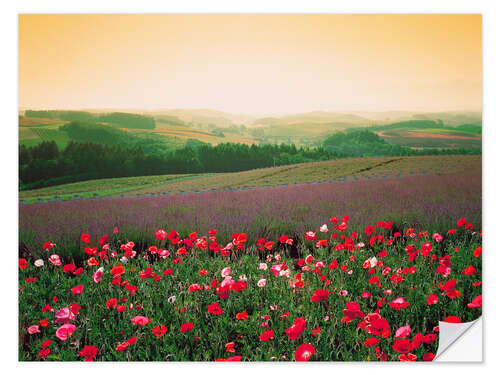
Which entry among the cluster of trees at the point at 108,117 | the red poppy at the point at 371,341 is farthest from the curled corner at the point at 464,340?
Answer: the cluster of trees at the point at 108,117

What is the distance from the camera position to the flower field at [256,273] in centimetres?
211

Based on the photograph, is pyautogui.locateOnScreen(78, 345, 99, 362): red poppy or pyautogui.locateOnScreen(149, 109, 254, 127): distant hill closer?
pyautogui.locateOnScreen(78, 345, 99, 362): red poppy

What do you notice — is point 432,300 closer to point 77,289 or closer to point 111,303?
point 111,303

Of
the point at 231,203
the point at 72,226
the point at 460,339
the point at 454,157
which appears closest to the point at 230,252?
the point at 231,203

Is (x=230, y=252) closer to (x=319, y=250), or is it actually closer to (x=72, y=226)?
(x=319, y=250)

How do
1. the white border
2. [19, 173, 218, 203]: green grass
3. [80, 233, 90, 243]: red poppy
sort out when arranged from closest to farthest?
[80, 233, 90, 243]: red poppy < the white border < [19, 173, 218, 203]: green grass

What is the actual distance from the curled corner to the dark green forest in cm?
138

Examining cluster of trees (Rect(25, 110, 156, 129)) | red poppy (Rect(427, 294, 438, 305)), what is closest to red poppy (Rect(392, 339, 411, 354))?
red poppy (Rect(427, 294, 438, 305))

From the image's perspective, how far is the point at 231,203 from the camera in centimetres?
316

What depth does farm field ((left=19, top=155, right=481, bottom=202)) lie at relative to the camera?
10.0 feet

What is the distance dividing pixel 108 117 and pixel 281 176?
1570 mm

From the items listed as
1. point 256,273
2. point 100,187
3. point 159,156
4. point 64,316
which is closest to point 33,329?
point 64,316

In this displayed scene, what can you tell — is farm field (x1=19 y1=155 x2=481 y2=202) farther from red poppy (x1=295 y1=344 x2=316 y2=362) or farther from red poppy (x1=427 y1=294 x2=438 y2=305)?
red poppy (x1=295 y1=344 x2=316 y2=362)
